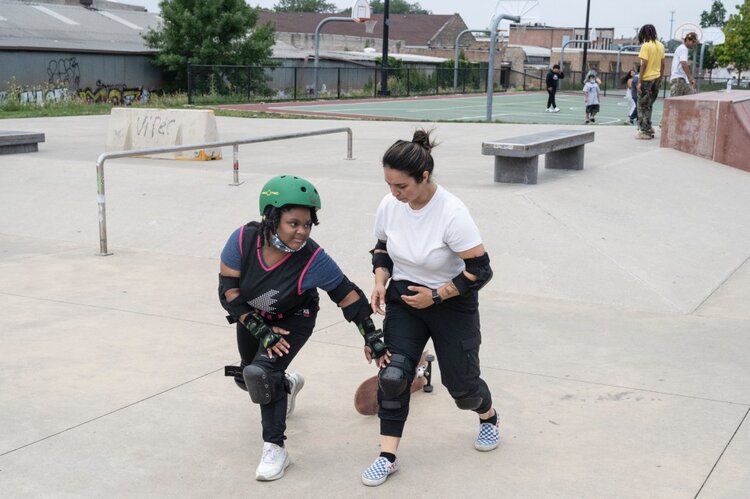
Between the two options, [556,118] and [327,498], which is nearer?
[327,498]

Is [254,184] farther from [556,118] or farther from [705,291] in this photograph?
[556,118]

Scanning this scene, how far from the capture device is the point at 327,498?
3836 millimetres

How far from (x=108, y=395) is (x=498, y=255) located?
4184 mm

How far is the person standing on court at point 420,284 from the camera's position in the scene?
3.89 meters

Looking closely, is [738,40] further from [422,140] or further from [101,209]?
[422,140]

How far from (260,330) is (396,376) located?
62 cm

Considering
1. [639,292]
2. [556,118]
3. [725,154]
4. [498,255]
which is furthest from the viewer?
[556,118]

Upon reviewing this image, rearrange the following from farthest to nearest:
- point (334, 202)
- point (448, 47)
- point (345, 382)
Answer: point (448, 47) → point (334, 202) → point (345, 382)

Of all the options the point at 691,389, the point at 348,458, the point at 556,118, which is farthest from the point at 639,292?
the point at 556,118

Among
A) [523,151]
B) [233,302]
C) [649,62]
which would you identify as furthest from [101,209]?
[649,62]

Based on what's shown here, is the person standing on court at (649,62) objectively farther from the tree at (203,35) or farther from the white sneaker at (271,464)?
the tree at (203,35)

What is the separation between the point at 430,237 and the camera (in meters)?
3.96

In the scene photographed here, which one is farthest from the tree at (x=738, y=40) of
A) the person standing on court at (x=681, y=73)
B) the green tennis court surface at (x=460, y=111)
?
the person standing on court at (x=681, y=73)

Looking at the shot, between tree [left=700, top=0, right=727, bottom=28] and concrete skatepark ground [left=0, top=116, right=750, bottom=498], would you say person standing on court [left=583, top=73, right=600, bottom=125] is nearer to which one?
concrete skatepark ground [left=0, top=116, right=750, bottom=498]
